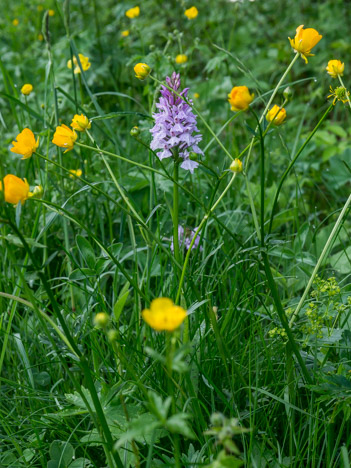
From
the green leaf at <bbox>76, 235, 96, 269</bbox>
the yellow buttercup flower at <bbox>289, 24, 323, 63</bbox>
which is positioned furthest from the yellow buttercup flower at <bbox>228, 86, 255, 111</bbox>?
the green leaf at <bbox>76, 235, 96, 269</bbox>

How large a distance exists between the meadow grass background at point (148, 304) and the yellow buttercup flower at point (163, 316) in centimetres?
5

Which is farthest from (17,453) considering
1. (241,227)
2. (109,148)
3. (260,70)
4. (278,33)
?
(278,33)

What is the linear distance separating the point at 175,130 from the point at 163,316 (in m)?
0.47

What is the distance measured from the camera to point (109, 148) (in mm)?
2031

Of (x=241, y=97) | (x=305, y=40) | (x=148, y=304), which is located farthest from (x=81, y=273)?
(x=305, y=40)

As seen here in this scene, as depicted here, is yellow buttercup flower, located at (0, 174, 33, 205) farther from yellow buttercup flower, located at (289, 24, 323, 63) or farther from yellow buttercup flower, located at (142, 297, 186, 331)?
yellow buttercup flower, located at (289, 24, 323, 63)

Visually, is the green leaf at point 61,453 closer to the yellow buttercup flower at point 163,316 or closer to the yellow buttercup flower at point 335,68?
the yellow buttercup flower at point 163,316

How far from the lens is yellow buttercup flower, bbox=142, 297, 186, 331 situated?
62 centimetres

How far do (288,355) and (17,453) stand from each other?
1.90 ft

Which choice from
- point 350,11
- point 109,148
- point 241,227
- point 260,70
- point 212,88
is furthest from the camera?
point 350,11

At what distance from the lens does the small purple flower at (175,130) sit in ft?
3.35

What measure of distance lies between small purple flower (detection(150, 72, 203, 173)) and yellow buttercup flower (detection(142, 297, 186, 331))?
43 cm

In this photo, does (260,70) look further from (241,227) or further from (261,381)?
(261,381)

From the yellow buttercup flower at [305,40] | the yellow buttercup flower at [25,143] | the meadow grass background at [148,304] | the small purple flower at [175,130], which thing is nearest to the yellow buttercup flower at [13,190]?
the meadow grass background at [148,304]
